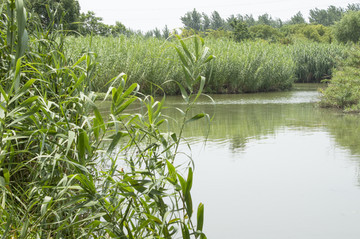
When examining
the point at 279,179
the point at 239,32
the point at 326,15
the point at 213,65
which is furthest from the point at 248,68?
the point at 326,15

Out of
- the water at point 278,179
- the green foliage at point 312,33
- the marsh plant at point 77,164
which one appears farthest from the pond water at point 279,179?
the green foliage at point 312,33

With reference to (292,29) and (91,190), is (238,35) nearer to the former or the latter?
(292,29)

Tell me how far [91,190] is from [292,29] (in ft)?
209

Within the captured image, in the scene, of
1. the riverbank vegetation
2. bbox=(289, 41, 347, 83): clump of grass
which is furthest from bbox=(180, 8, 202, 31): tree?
the riverbank vegetation

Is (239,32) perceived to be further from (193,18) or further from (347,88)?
(193,18)

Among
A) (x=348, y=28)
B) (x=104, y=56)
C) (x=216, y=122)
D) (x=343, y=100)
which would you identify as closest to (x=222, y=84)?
(x=104, y=56)

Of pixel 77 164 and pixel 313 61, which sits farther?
pixel 313 61

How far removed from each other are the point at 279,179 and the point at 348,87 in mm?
6143

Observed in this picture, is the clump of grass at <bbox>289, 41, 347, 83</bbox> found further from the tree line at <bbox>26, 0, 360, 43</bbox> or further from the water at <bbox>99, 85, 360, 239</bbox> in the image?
the water at <bbox>99, 85, 360, 239</bbox>

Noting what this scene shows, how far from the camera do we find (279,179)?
455 cm

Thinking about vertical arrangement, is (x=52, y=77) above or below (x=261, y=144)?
above

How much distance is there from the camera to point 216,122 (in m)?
8.68

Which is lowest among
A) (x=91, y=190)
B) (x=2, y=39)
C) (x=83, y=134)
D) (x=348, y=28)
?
(x=91, y=190)

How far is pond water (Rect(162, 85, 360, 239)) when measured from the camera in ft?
11.1
